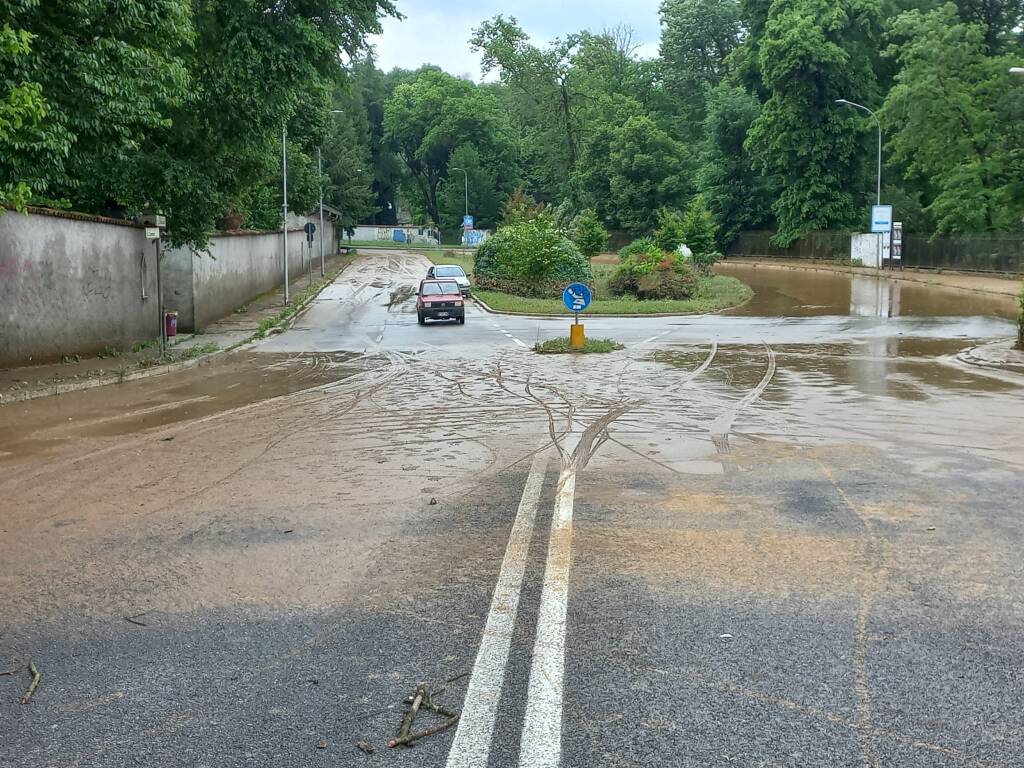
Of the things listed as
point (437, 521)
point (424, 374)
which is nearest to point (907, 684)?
point (437, 521)

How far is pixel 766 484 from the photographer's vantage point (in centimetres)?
875

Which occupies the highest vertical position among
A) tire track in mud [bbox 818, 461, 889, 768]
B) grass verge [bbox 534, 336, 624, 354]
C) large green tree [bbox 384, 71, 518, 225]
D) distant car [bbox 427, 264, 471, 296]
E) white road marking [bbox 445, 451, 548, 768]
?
large green tree [bbox 384, 71, 518, 225]

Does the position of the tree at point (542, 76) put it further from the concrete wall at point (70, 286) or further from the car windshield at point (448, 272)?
the concrete wall at point (70, 286)

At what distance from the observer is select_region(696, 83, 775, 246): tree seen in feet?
257

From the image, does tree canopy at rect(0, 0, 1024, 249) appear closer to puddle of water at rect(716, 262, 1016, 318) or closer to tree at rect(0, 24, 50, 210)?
tree at rect(0, 24, 50, 210)

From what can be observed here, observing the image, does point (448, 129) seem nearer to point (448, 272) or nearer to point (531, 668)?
point (448, 272)

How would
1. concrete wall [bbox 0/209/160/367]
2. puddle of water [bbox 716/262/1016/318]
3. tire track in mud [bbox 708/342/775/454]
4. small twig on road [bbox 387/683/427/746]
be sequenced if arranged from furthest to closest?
1. puddle of water [bbox 716/262/1016/318]
2. concrete wall [bbox 0/209/160/367]
3. tire track in mud [bbox 708/342/775/454]
4. small twig on road [bbox 387/683/427/746]

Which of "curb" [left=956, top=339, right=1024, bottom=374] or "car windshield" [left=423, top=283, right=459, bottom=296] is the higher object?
"car windshield" [left=423, top=283, right=459, bottom=296]

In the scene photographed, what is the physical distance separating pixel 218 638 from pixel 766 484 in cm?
526

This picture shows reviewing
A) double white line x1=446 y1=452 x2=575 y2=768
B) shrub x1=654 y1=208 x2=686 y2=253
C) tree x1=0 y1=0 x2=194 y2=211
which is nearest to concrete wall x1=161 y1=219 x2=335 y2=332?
tree x1=0 y1=0 x2=194 y2=211

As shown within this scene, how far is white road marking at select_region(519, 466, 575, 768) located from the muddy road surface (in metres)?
0.02

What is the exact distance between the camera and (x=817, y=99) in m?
68.4


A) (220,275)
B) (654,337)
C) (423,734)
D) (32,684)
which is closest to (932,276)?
(654,337)

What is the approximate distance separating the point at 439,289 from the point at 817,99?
4701 centimetres
